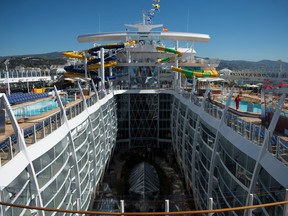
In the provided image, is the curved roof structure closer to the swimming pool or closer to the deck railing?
the swimming pool

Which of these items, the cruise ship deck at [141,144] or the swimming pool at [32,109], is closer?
the cruise ship deck at [141,144]

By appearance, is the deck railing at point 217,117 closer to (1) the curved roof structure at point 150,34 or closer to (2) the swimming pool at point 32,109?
(2) the swimming pool at point 32,109

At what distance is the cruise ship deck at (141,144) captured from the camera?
6453mm

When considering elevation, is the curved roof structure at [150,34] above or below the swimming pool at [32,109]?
above

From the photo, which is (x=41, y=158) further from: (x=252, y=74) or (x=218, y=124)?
(x=252, y=74)

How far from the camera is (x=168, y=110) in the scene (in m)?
26.3

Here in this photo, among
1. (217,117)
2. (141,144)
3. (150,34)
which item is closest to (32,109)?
(217,117)

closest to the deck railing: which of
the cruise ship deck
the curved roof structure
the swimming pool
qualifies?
the cruise ship deck

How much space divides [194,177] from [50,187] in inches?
363

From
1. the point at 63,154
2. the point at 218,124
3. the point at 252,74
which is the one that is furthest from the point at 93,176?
the point at 252,74

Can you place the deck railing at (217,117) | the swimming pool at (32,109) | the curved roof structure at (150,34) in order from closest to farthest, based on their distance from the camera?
the deck railing at (217,117) → the swimming pool at (32,109) → the curved roof structure at (150,34)

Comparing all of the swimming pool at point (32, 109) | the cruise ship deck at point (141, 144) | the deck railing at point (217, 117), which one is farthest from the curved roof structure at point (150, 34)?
the deck railing at point (217, 117)

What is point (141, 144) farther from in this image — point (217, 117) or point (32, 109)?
point (217, 117)

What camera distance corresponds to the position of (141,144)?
2730 centimetres
